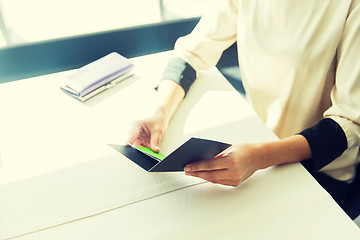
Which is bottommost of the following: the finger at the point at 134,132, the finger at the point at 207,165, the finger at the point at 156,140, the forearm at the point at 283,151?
the forearm at the point at 283,151

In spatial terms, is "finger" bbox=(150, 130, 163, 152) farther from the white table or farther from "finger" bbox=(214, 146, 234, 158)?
"finger" bbox=(214, 146, 234, 158)

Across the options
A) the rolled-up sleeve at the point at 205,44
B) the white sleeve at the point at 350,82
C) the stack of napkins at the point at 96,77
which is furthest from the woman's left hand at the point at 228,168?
the stack of napkins at the point at 96,77

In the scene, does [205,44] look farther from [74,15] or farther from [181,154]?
[74,15]

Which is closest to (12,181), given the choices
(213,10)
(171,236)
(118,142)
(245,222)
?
(118,142)

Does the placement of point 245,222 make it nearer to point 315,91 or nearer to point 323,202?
point 323,202

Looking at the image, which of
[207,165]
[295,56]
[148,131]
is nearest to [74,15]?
[148,131]

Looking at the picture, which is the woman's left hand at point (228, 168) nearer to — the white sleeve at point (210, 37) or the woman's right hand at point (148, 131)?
the woman's right hand at point (148, 131)

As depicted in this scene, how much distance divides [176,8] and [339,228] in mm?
1916

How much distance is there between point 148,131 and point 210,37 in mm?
484

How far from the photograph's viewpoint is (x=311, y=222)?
72 centimetres

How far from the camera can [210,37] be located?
120cm

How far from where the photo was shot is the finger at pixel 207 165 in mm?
784

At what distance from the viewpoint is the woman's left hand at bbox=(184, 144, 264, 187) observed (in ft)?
2.56

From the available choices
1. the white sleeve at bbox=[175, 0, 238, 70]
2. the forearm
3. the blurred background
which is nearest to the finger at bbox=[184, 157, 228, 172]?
the forearm
